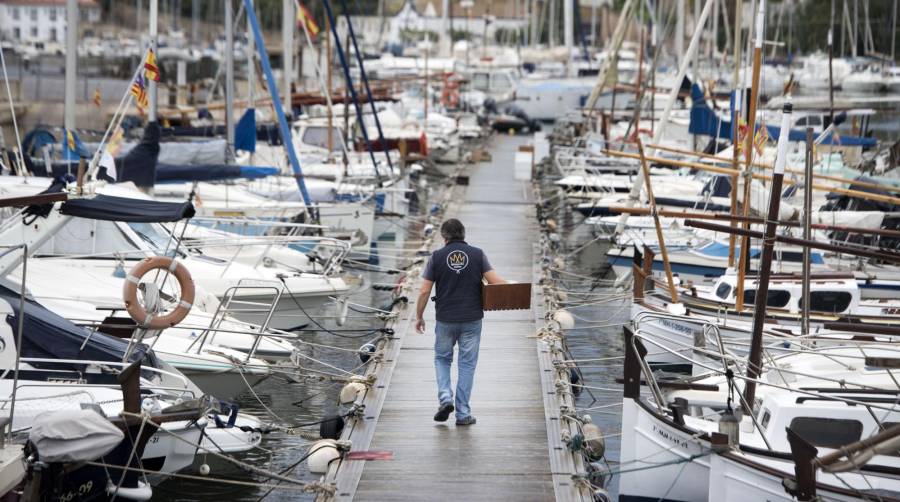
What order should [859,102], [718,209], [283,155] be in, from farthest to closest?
[859,102] < [283,155] < [718,209]

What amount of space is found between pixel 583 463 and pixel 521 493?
3.82 ft

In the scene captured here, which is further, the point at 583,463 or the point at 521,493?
the point at 583,463

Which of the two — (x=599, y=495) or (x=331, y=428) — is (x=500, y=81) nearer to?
(x=331, y=428)

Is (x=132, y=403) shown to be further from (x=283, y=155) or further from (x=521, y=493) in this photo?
(x=283, y=155)

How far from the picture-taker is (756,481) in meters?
11.0

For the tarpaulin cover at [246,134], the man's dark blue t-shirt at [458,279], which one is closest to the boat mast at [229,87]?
the tarpaulin cover at [246,134]

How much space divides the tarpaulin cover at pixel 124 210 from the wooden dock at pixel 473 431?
114 inches

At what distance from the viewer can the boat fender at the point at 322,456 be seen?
12.0m

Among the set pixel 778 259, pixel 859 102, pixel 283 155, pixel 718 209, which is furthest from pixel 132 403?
pixel 859 102

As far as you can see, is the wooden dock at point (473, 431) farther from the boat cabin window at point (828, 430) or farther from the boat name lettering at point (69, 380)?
the boat name lettering at point (69, 380)

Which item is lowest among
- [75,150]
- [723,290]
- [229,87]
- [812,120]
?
[723,290]

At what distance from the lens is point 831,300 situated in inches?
734

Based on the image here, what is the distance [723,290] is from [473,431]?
741 centimetres

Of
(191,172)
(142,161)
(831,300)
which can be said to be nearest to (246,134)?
(191,172)
